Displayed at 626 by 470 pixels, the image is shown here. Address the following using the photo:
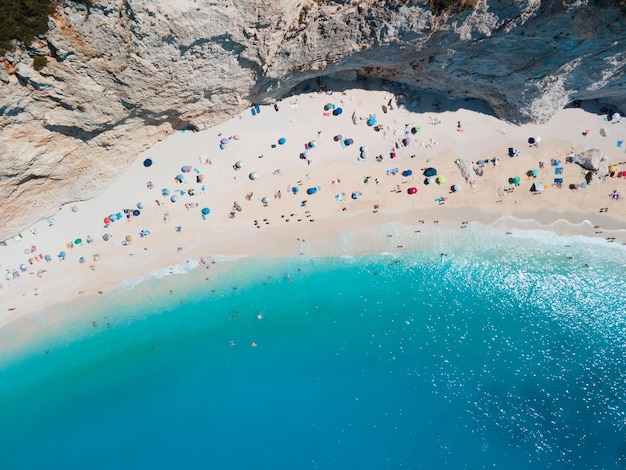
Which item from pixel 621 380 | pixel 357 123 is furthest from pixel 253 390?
pixel 621 380

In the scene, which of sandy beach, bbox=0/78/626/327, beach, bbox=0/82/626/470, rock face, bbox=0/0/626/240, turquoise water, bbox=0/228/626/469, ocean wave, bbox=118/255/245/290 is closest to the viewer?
rock face, bbox=0/0/626/240

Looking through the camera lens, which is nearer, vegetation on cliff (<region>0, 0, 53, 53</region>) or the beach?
vegetation on cliff (<region>0, 0, 53, 53</region>)

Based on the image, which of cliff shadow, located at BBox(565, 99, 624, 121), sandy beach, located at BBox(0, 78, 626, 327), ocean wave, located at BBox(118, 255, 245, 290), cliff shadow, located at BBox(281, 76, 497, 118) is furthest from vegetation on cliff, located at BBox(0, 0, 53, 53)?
cliff shadow, located at BBox(565, 99, 624, 121)

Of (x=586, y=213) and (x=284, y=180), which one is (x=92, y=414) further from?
(x=586, y=213)

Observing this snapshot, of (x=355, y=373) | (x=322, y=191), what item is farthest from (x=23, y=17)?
(x=355, y=373)

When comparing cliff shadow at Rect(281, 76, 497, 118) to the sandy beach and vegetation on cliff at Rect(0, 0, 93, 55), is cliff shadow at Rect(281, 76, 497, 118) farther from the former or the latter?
vegetation on cliff at Rect(0, 0, 93, 55)
